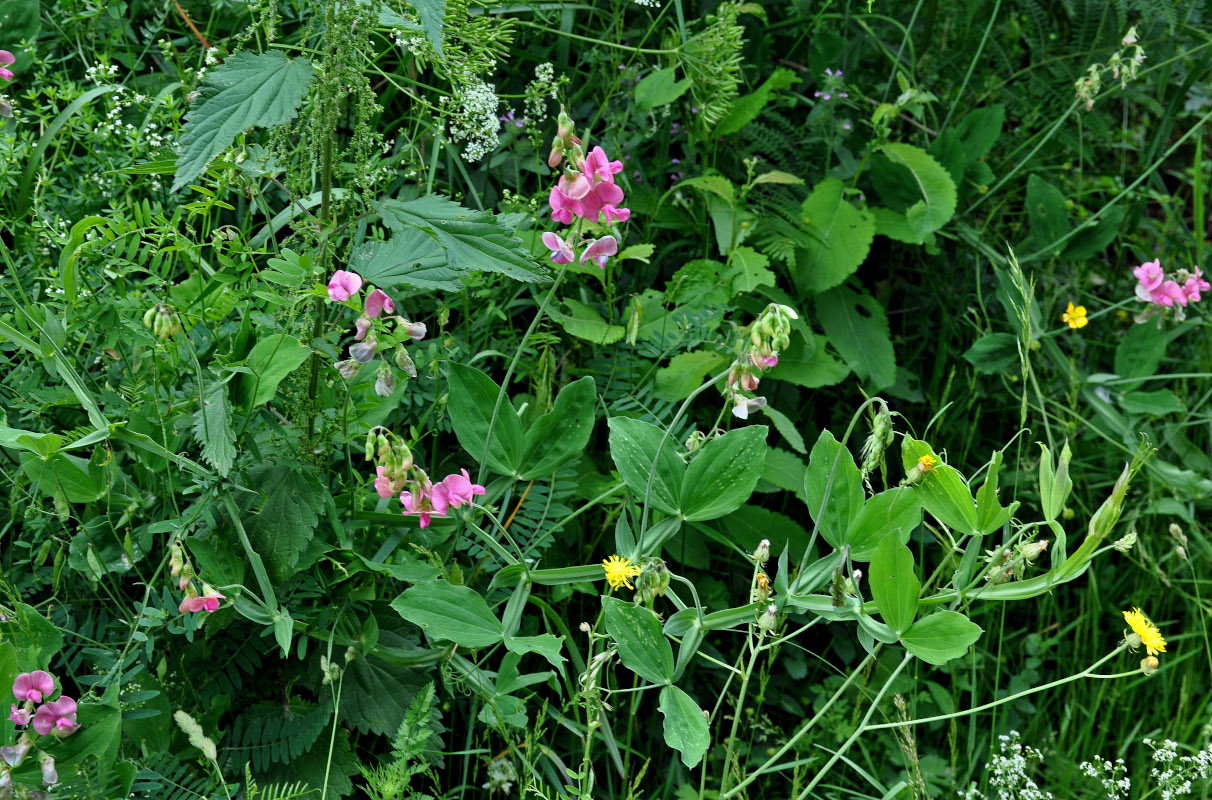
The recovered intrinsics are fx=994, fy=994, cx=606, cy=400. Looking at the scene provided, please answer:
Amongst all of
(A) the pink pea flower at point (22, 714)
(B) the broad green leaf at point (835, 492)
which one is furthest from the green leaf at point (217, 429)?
(B) the broad green leaf at point (835, 492)

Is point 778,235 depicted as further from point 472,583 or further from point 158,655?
point 158,655

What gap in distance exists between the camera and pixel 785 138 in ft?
7.16

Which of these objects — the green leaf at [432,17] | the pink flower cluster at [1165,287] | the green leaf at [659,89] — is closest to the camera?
the green leaf at [432,17]

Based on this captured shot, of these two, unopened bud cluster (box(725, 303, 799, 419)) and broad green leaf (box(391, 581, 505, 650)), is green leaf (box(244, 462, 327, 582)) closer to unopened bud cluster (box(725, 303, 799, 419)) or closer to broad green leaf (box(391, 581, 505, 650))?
broad green leaf (box(391, 581, 505, 650))

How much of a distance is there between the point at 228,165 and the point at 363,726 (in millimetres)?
781

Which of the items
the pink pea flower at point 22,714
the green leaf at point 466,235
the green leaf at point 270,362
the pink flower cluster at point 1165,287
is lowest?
the pink pea flower at point 22,714

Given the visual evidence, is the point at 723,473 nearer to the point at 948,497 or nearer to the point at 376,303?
the point at 948,497

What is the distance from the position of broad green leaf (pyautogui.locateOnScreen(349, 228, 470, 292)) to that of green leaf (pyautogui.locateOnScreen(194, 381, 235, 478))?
0.23 m

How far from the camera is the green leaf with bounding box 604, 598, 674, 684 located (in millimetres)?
1220

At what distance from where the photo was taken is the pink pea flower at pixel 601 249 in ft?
4.43

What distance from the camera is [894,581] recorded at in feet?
3.74

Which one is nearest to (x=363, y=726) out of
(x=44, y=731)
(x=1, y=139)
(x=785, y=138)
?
(x=44, y=731)

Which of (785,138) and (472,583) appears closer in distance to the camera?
(472,583)

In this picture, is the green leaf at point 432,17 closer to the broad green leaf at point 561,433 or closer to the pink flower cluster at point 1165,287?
the broad green leaf at point 561,433
